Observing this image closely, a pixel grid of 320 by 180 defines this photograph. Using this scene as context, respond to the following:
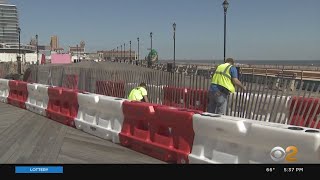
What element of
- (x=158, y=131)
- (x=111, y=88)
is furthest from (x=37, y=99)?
(x=158, y=131)

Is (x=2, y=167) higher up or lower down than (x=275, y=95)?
lower down

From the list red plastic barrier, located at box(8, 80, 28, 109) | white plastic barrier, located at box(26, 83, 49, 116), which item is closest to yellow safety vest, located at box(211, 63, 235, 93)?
white plastic barrier, located at box(26, 83, 49, 116)

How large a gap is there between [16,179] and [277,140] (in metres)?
3.19

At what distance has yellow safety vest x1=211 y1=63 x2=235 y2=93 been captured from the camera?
9969mm

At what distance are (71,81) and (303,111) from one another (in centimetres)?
1166

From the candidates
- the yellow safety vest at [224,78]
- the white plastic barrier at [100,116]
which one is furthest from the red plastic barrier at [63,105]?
the yellow safety vest at [224,78]

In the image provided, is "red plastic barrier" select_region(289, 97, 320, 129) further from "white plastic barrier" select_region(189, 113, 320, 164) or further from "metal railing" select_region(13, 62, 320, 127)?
"white plastic barrier" select_region(189, 113, 320, 164)

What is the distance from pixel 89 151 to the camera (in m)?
7.94

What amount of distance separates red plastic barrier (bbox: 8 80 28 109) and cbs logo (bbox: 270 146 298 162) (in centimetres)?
1101

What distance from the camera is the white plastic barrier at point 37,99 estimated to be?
12.9 m

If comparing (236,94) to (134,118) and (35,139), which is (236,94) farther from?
(35,139)

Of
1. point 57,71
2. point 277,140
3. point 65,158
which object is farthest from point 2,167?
point 57,71

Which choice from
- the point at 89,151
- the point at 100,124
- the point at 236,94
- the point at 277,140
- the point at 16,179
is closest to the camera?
the point at 16,179

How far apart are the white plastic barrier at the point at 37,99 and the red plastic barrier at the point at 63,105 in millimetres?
386
